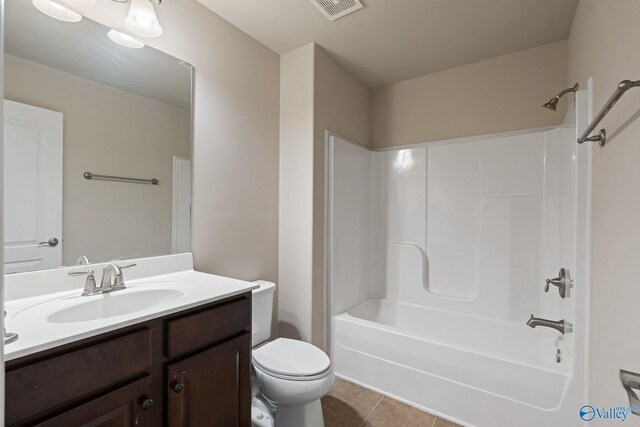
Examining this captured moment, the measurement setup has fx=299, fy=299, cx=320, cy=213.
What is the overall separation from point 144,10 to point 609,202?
213 cm

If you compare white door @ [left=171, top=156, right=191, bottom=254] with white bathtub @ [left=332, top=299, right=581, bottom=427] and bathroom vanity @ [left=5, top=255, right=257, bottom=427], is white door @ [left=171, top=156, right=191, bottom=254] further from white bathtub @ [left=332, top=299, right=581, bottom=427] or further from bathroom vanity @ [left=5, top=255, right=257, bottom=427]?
white bathtub @ [left=332, top=299, right=581, bottom=427]

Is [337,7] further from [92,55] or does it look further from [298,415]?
[298,415]

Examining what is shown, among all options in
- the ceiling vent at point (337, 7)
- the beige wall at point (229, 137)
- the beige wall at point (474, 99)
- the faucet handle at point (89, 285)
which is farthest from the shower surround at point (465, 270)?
the faucet handle at point (89, 285)

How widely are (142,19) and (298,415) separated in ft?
6.97

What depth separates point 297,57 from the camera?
2232mm

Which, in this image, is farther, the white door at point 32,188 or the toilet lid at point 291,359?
the toilet lid at point 291,359

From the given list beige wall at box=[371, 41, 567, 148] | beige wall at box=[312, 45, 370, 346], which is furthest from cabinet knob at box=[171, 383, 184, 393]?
beige wall at box=[371, 41, 567, 148]

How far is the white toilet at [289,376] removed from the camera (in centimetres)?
148

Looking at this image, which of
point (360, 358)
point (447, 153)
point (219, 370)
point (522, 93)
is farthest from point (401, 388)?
point (522, 93)

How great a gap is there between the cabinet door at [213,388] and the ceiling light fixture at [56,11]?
151 centimetres

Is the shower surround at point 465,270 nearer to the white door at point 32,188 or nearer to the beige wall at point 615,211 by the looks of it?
the beige wall at point 615,211

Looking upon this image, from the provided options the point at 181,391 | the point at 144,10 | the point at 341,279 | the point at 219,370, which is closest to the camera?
the point at 181,391

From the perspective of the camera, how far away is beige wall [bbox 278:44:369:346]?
2158 millimetres

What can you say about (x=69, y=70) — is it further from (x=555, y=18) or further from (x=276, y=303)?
(x=555, y=18)
